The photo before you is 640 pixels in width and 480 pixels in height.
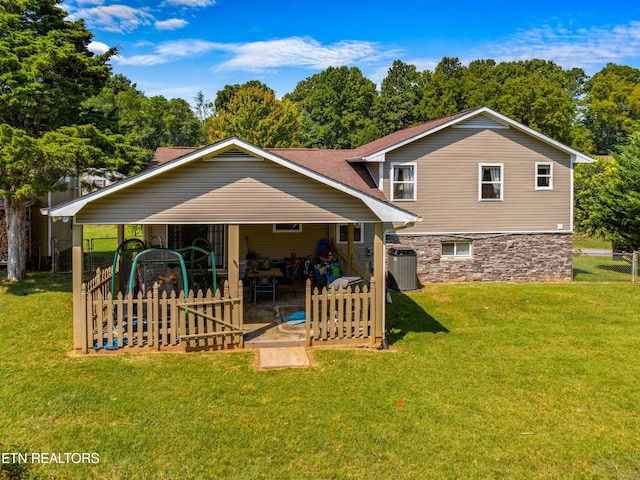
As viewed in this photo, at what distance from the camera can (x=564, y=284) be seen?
1730 centimetres

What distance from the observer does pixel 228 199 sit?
923 cm

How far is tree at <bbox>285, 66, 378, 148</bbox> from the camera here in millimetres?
53500

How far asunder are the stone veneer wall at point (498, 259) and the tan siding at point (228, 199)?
324 inches

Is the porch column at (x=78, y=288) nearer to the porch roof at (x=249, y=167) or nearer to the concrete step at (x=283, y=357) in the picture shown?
the porch roof at (x=249, y=167)

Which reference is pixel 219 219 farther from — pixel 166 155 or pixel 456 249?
pixel 456 249

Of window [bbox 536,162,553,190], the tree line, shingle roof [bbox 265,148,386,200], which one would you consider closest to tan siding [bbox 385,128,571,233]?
window [bbox 536,162,553,190]

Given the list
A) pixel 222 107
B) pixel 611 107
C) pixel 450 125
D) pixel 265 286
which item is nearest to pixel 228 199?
pixel 265 286

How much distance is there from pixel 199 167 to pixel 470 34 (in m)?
32.6

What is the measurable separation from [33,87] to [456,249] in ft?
48.6

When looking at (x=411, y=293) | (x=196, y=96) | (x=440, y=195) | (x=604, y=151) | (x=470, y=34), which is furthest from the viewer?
(x=196, y=96)

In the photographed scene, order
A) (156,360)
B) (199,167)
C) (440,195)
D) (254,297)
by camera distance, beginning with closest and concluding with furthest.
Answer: (156,360)
(199,167)
(254,297)
(440,195)

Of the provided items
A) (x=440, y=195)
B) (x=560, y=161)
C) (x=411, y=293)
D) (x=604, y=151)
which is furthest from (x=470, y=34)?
(x=604, y=151)

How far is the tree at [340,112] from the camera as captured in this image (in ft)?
176

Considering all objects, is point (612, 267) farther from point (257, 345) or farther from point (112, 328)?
point (112, 328)
